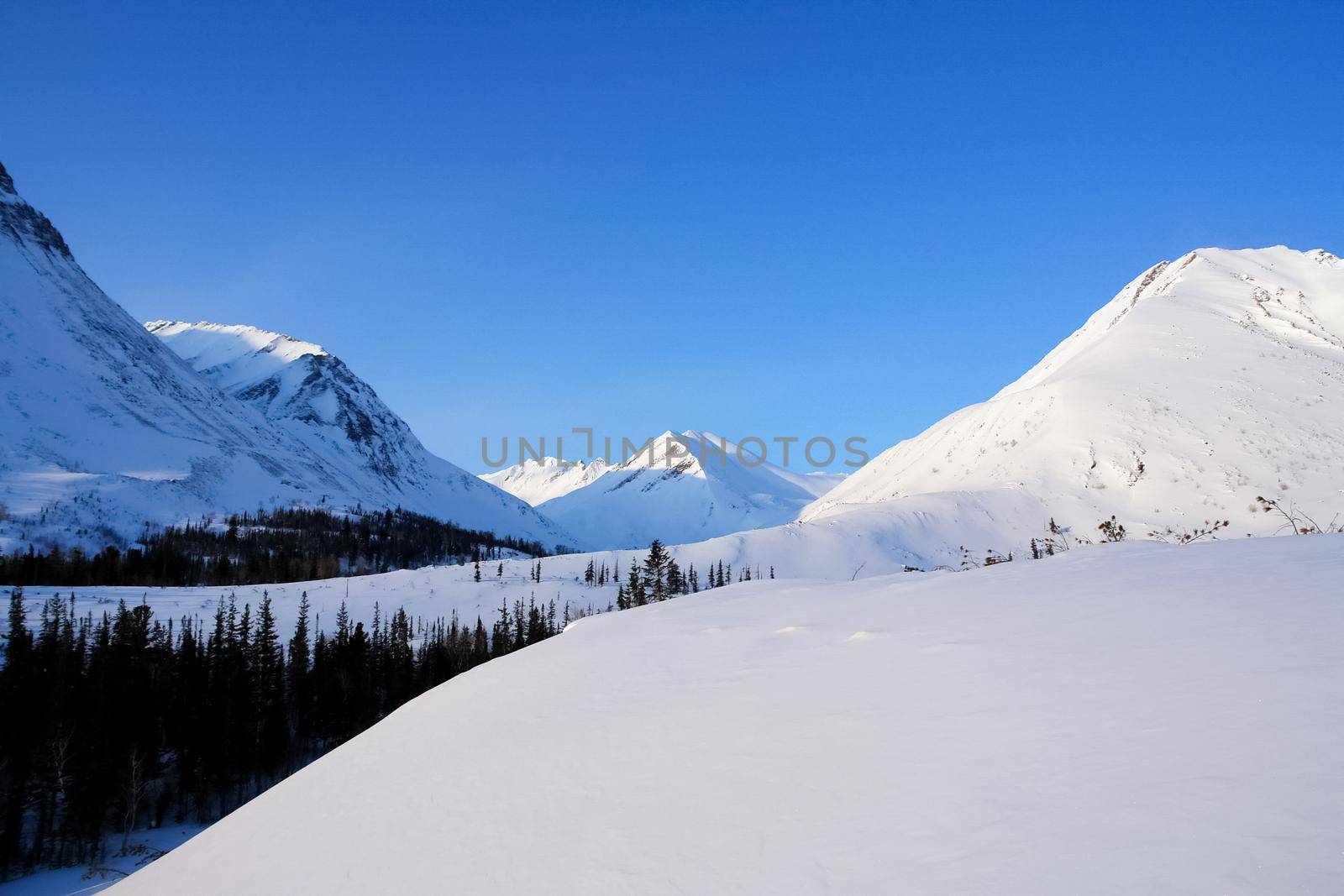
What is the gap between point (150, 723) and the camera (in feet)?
179

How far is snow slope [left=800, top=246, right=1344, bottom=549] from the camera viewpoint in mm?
82438

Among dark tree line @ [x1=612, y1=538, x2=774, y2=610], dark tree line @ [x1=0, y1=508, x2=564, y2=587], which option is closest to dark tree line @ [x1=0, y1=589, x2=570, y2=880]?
dark tree line @ [x1=612, y1=538, x2=774, y2=610]

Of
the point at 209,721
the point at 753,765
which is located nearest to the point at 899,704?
the point at 753,765

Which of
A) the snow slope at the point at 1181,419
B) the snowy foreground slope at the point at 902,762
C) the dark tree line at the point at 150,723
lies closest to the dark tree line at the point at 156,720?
the dark tree line at the point at 150,723

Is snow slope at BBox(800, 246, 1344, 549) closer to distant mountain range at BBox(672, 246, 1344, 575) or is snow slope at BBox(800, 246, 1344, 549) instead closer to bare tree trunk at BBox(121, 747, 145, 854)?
distant mountain range at BBox(672, 246, 1344, 575)

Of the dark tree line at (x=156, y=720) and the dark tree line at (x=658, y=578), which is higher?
the dark tree line at (x=658, y=578)

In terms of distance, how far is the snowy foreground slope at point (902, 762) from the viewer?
4047 millimetres

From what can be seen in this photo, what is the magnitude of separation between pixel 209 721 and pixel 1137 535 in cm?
9435

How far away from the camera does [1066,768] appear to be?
4.80 m

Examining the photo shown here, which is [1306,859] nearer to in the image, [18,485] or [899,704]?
[899,704]

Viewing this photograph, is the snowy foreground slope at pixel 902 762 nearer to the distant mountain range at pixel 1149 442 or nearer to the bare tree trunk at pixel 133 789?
the bare tree trunk at pixel 133 789

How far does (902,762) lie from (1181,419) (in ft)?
373

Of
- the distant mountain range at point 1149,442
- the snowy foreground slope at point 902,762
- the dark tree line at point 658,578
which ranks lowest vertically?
the dark tree line at point 658,578

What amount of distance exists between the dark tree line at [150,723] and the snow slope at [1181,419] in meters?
84.9
